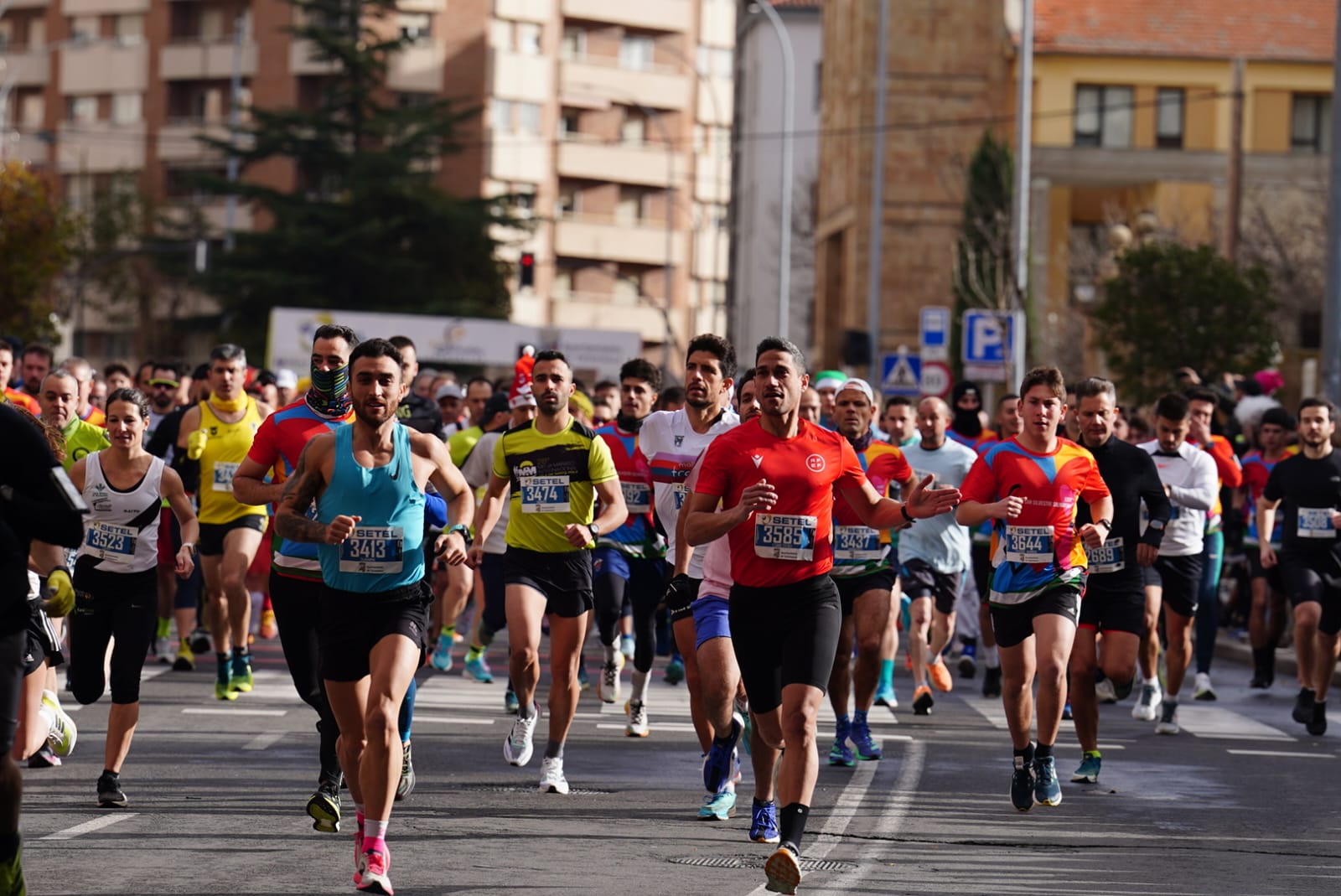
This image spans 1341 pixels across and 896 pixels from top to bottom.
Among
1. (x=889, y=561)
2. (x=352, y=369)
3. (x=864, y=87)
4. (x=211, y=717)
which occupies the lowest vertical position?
(x=211, y=717)

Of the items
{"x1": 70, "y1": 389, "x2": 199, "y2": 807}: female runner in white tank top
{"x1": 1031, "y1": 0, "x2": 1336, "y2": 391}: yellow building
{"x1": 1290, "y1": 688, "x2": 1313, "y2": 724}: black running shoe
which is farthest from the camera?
{"x1": 1031, "y1": 0, "x2": 1336, "y2": 391}: yellow building

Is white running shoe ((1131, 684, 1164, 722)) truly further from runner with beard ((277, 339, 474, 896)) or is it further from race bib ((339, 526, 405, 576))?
race bib ((339, 526, 405, 576))

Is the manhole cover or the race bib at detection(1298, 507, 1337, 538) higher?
the race bib at detection(1298, 507, 1337, 538)

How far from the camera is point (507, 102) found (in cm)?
8675

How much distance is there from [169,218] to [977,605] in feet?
208

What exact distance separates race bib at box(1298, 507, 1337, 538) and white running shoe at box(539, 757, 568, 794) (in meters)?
6.60

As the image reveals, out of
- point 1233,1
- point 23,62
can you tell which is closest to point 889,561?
point 1233,1

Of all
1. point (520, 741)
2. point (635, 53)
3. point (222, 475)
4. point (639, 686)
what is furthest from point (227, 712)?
point (635, 53)

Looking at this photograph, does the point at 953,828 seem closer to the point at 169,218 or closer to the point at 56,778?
the point at 56,778

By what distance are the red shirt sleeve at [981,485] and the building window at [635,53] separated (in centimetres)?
8010

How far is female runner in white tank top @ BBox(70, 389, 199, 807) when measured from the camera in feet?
35.2

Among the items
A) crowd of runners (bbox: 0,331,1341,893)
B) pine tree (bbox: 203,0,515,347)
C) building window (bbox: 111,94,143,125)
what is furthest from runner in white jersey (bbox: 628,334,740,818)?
building window (bbox: 111,94,143,125)

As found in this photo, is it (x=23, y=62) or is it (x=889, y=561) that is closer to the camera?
(x=889, y=561)

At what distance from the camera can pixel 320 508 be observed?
885 cm
